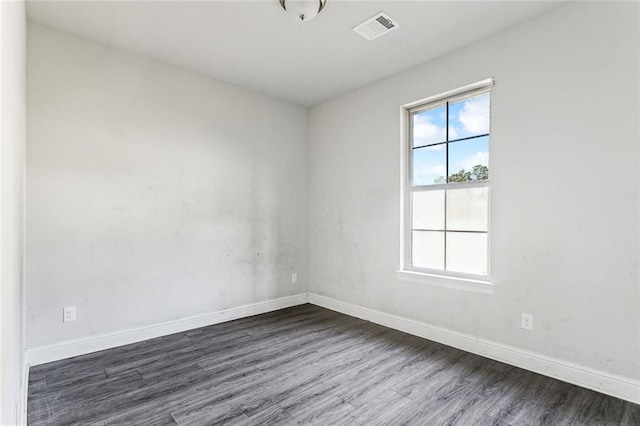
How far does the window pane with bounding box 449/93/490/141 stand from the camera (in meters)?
2.92

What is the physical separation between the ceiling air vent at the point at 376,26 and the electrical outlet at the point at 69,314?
133 inches

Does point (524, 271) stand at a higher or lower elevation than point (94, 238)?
lower

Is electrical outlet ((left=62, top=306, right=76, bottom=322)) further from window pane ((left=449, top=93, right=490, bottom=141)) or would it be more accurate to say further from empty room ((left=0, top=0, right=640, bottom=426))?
window pane ((left=449, top=93, right=490, bottom=141))

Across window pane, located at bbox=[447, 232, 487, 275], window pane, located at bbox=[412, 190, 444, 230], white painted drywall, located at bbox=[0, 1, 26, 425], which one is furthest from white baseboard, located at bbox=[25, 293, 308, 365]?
window pane, located at bbox=[447, 232, 487, 275]

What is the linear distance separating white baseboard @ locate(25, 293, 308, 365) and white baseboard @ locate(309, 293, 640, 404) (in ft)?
4.48

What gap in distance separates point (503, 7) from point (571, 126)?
1.03 meters

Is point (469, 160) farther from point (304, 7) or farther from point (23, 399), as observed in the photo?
point (23, 399)

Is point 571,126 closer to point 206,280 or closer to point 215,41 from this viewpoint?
point 215,41

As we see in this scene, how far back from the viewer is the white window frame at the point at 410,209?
2.86 meters

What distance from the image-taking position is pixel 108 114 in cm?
296

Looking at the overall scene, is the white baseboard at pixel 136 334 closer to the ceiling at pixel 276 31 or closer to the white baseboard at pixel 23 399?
the white baseboard at pixel 23 399

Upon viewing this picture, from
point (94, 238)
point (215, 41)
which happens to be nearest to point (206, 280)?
point (94, 238)

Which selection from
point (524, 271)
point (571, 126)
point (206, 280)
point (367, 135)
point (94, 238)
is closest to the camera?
point (571, 126)

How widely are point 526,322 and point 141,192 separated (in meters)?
3.60
